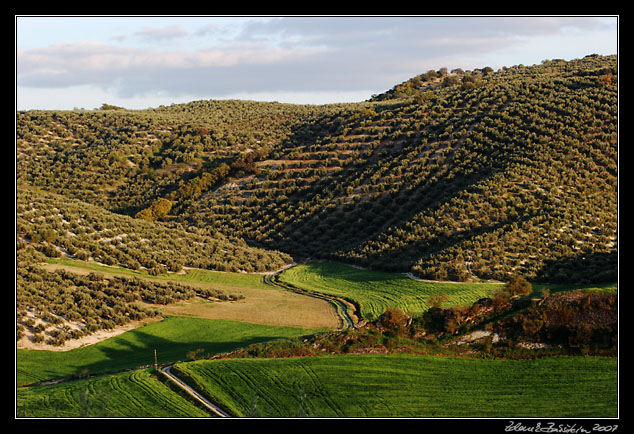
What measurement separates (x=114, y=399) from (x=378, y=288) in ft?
68.5

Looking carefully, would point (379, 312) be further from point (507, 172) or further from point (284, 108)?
point (284, 108)

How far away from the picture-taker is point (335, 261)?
48.3 metres

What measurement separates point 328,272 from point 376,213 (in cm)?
1229

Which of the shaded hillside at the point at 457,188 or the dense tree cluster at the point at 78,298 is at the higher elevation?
the shaded hillside at the point at 457,188

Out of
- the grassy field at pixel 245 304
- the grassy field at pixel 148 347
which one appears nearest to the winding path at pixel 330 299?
the grassy field at pixel 245 304

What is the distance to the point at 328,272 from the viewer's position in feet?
146

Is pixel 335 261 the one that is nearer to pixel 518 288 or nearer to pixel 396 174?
pixel 396 174

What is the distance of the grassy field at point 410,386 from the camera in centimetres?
1881

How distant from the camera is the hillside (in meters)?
41.6

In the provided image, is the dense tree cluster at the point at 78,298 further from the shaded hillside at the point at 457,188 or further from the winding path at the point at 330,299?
the shaded hillside at the point at 457,188

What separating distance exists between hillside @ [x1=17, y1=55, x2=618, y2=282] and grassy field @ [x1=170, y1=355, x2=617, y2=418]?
15.4m

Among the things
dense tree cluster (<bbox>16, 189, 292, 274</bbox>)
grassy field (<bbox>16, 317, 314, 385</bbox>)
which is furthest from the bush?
dense tree cluster (<bbox>16, 189, 292, 274</bbox>)

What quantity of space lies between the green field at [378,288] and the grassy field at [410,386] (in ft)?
20.9

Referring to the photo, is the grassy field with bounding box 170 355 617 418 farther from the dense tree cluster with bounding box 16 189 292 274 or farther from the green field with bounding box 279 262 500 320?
the dense tree cluster with bounding box 16 189 292 274
